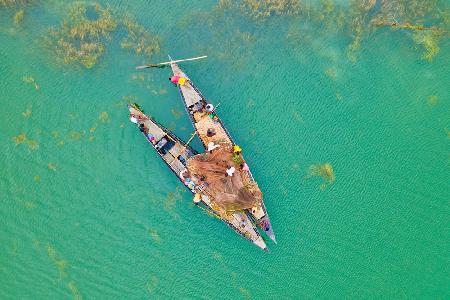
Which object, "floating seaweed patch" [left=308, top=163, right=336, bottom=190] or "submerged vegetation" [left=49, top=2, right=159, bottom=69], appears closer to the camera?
"submerged vegetation" [left=49, top=2, right=159, bottom=69]

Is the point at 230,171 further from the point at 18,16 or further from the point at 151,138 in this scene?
the point at 18,16

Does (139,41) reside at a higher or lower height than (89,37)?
higher

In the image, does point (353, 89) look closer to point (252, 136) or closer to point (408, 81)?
point (408, 81)

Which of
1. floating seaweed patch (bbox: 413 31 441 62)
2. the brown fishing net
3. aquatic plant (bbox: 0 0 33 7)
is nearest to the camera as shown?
the brown fishing net

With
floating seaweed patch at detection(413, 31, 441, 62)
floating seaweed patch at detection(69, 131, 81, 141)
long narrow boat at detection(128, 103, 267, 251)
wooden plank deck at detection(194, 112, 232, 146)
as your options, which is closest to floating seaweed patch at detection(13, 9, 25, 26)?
floating seaweed patch at detection(69, 131, 81, 141)

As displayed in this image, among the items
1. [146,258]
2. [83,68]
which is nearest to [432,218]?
[146,258]

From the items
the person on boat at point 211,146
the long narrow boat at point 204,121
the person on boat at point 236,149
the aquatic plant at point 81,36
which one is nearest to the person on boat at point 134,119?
the long narrow boat at point 204,121

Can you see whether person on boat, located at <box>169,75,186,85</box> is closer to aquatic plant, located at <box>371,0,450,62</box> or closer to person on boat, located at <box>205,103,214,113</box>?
person on boat, located at <box>205,103,214,113</box>

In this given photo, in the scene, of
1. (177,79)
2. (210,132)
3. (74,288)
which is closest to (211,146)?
(210,132)
